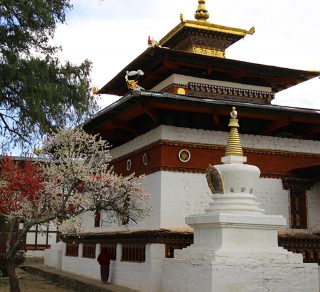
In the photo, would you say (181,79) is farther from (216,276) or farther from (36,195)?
(216,276)

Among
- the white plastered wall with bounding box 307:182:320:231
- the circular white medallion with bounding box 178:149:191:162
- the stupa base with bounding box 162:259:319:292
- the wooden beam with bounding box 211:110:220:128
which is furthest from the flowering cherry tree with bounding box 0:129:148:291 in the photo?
the white plastered wall with bounding box 307:182:320:231

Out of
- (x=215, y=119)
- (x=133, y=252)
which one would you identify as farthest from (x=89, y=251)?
(x=215, y=119)

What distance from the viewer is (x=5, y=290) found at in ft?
51.0

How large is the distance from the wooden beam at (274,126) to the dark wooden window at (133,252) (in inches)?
192

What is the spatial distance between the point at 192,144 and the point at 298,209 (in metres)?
3.73

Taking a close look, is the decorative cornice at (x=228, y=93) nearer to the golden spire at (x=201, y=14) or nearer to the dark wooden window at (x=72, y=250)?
the golden spire at (x=201, y=14)

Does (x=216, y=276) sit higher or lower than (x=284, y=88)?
lower

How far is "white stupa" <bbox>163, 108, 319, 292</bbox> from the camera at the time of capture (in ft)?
33.0

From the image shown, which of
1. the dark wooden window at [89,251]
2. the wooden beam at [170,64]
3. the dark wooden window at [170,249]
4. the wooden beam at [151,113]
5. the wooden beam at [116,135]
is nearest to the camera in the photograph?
the dark wooden window at [170,249]

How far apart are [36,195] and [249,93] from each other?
28.5 ft

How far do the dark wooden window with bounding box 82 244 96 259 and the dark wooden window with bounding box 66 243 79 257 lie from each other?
3.28 feet

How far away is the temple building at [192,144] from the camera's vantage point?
13234mm

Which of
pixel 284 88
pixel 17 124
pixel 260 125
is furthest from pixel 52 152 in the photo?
pixel 284 88

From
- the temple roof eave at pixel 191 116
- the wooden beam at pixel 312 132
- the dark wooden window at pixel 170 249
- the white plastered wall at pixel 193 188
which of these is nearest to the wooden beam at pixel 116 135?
the temple roof eave at pixel 191 116
